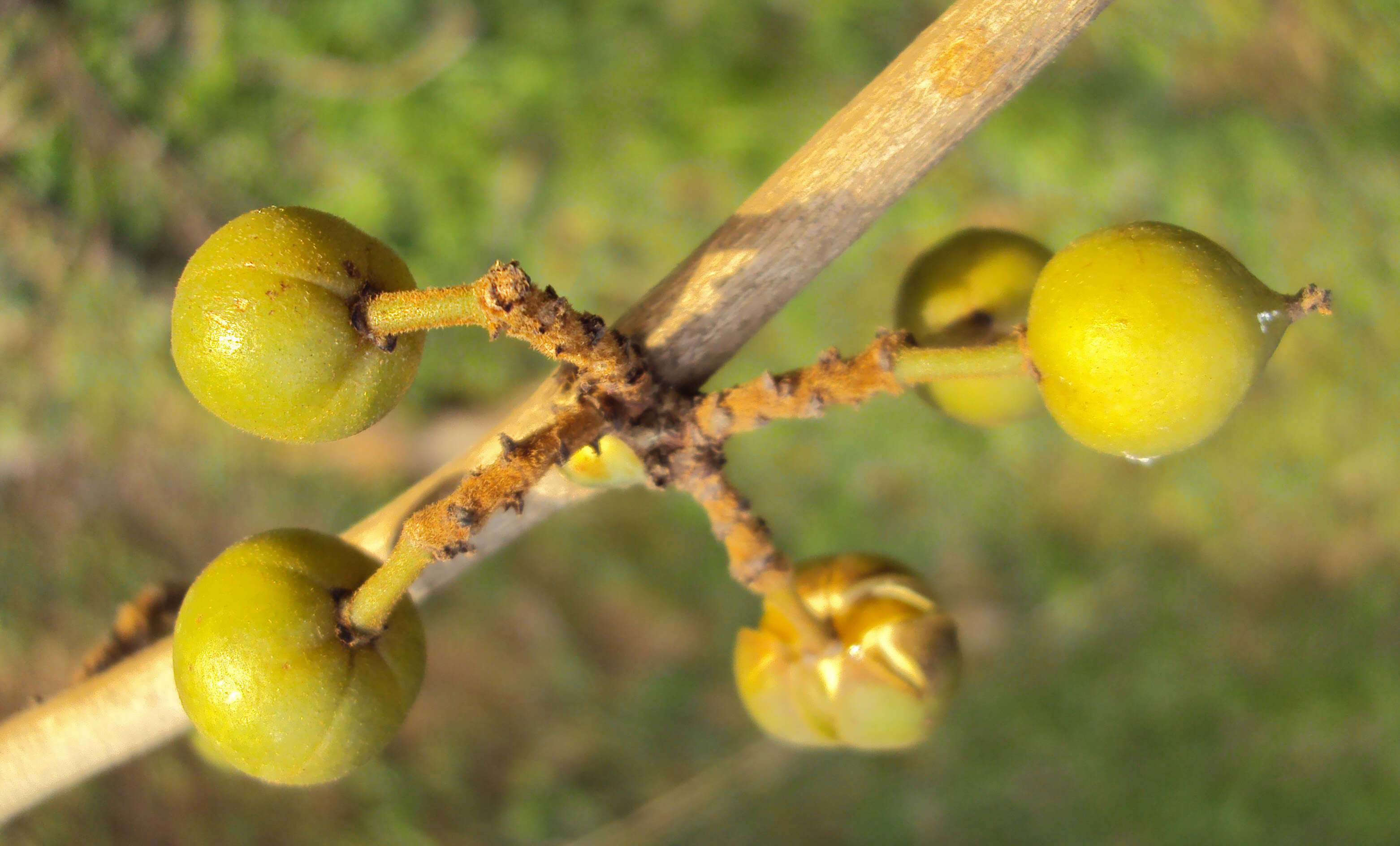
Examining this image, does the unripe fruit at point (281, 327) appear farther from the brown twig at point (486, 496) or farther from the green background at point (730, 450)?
the green background at point (730, 450)

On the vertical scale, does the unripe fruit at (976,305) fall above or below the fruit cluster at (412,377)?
above

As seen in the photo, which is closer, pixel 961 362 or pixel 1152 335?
pixel 1152 335

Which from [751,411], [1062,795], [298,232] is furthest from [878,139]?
[1062,795]

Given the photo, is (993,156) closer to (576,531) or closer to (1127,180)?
(1127,180)

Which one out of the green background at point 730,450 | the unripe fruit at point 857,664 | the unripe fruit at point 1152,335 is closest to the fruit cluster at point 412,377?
the unripe fruit at point 1152,335

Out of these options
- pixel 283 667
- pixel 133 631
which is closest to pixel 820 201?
pixel 283 667

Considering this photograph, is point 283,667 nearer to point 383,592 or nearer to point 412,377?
point 383,592
